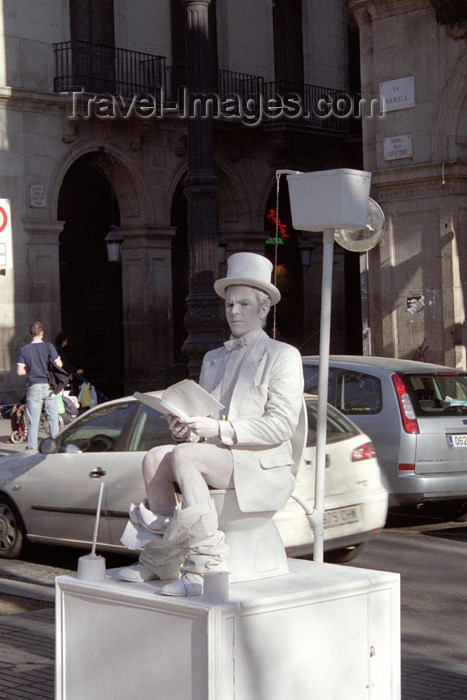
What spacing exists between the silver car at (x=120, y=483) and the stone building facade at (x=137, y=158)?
1431 cm

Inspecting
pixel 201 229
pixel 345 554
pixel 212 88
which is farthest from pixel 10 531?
pixel 212 88

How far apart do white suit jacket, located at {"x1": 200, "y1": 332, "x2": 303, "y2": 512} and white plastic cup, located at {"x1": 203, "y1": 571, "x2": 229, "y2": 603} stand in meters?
0.34

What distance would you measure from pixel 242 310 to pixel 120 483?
14.6 ft

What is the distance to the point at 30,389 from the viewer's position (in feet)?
54.1

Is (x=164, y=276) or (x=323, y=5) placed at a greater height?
(x=323, y=5)

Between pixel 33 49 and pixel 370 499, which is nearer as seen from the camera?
pixel 370 499

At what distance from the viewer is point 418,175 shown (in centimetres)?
1877

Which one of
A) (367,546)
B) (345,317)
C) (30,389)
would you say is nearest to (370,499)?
(367,546)

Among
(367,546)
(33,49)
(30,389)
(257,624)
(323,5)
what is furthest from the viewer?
(323,5)

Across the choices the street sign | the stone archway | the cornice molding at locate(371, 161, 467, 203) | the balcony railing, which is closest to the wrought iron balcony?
the balcony railing

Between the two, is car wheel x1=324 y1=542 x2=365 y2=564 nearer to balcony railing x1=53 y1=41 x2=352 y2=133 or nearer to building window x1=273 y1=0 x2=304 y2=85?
balcony railing x1=53 y1=41 x2=352 y2=133

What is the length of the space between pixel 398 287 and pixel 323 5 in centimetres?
1489

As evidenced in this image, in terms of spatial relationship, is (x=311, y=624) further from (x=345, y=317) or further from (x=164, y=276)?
(x=345, y=317)

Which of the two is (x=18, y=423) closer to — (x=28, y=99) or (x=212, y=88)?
(x=28, y=99)
